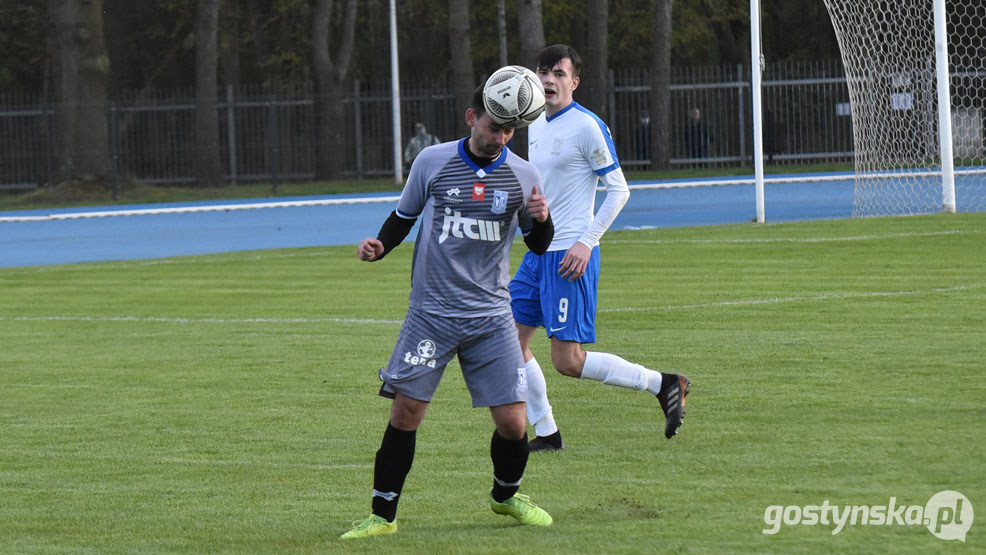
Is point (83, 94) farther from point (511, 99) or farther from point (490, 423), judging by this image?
point (511, 99)

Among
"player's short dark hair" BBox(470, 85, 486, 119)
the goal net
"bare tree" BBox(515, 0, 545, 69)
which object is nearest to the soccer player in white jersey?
"player's short dark hair" BBox(470, 85, 486, 119)

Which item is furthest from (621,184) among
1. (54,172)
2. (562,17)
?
(562,17)

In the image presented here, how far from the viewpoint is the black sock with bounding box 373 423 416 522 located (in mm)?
5395

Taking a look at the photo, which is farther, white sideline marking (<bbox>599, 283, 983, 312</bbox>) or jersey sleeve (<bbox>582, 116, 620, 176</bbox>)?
white sideline marking (<bbox>599, 283, 983, 312</bbox>)

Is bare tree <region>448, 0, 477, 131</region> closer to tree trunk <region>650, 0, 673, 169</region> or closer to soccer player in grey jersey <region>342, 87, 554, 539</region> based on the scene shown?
tree trunk <region>650, 0, 673, 169</region>

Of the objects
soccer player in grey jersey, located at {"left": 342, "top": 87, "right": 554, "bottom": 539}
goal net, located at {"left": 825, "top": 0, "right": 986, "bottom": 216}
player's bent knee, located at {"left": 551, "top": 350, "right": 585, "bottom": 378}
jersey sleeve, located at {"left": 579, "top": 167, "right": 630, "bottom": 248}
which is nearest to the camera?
soccer player in grey jersey, located at {"left": 342, "top": 87, "right": 554, "bottom": 539}

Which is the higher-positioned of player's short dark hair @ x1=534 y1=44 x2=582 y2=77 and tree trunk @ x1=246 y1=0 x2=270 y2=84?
tree trunk @ x1=246 y1=0 x2=270 y2=84

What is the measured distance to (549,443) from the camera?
6953 millimetres

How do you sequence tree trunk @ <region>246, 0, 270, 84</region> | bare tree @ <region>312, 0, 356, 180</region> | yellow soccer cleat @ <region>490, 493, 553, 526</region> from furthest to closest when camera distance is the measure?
tree trunk @ <region>246, 0, 270, 84</region> < bare tree @ <region>312, 0, 356, 180</region> < yellow soccer cleat @ <region>490, 493, 553, 526</region>

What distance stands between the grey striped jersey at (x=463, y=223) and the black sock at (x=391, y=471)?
20.6 inches

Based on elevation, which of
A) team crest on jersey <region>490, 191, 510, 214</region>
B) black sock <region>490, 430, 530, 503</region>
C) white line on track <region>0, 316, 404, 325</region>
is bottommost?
black sock <region>490, 430, 530, 503</region>

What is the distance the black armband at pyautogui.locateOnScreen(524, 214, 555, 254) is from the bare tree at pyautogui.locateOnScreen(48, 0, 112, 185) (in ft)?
91.6

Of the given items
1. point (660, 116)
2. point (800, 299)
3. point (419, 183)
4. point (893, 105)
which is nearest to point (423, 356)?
point (419, 183)

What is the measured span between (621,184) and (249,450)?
234cm
